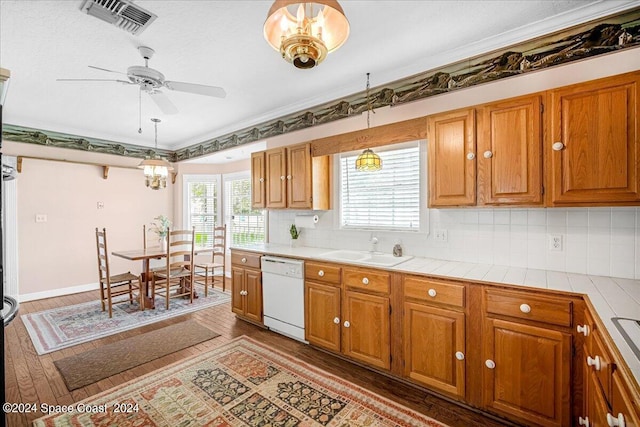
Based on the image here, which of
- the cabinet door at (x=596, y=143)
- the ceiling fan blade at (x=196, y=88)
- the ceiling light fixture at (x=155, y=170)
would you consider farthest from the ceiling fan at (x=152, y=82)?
the cabinet door at (x=596, y=143)

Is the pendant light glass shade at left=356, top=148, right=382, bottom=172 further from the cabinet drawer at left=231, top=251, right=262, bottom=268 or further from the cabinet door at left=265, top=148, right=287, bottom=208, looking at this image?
the cabinet drawer at left=231, top=251, right=262, bottom=268

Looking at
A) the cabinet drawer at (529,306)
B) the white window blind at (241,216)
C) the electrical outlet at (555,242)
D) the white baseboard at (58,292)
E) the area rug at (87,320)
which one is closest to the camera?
Result: the cabinet drawer at (529,306)

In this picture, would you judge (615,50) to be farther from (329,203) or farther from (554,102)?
(329,203)

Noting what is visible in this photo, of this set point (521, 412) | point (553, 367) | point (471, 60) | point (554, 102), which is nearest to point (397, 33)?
point (471, 60)

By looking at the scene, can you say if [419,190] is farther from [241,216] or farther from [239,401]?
[241,216]

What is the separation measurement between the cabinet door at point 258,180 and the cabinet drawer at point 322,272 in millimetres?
1303

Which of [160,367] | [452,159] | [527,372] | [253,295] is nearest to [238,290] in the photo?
[253,295]

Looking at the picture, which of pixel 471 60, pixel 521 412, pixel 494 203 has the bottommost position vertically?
pixel 521 412

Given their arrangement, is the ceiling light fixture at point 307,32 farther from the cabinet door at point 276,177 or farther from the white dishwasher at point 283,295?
the cabinet door at point 276,177

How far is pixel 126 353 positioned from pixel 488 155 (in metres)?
3.69

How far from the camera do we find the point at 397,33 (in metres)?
2.34

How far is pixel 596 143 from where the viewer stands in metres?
1.79

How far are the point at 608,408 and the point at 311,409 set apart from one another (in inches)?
64.1

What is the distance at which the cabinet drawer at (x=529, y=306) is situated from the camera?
5.50 ft
